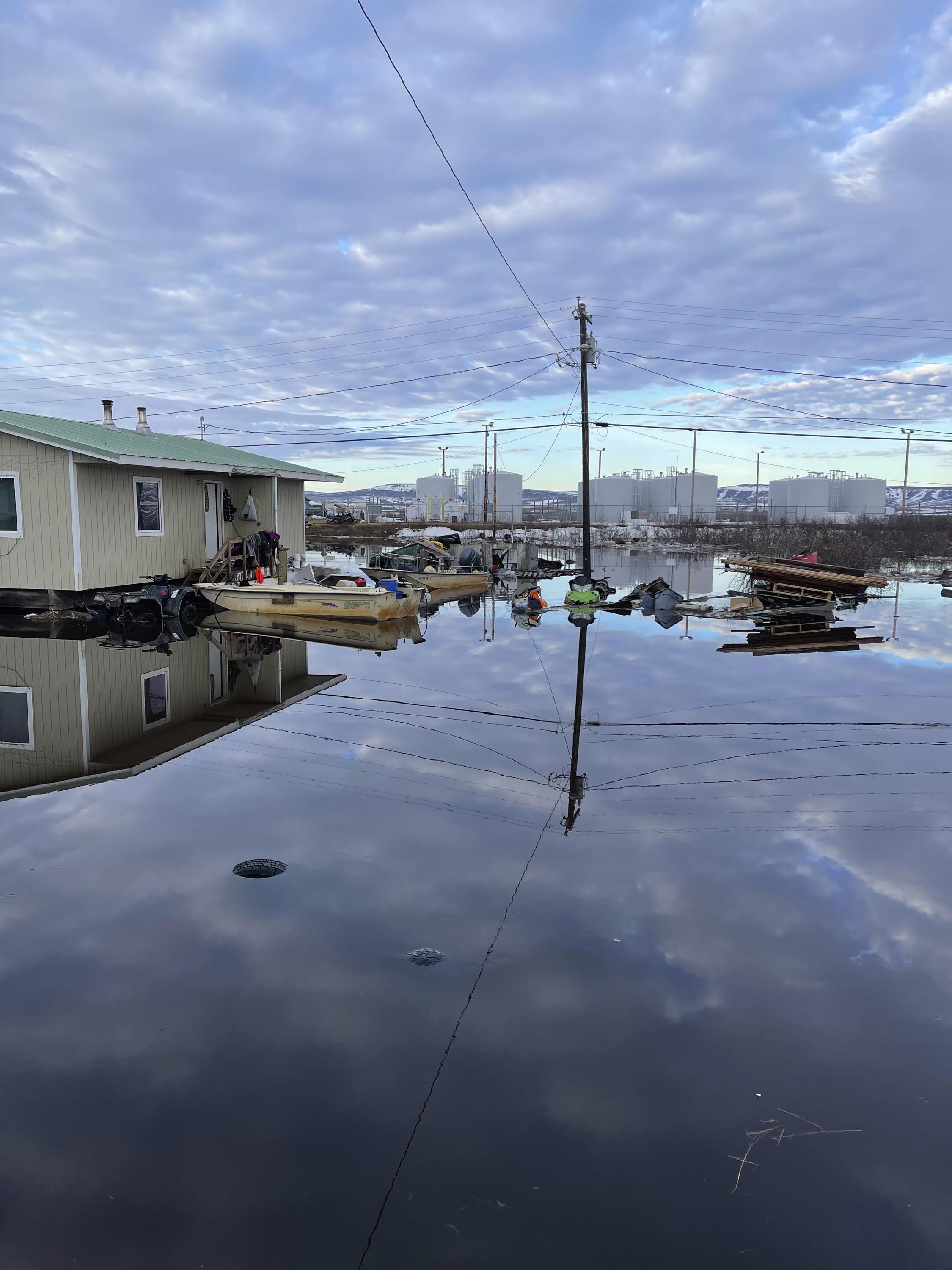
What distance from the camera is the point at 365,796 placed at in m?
7.41

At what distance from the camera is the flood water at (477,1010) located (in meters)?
2.93

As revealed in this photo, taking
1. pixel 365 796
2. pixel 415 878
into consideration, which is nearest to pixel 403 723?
pixel 365 796

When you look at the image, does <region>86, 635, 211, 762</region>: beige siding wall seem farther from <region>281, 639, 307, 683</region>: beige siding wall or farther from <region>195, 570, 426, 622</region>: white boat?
<region>195, 570, 426, 622</region>: white boat

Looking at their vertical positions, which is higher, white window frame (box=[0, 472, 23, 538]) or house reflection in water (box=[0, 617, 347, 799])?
white window frame (box=[0, 472, 23, 538])

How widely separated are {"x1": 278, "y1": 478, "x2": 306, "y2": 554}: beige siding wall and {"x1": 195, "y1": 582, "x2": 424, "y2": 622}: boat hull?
6.63 m

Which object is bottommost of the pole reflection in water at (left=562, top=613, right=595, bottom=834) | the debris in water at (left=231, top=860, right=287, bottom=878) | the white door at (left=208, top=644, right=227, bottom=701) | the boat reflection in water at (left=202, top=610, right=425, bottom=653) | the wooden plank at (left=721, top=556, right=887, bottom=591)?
the debris in water at (left=231, top=860, right=287, bottom=878)

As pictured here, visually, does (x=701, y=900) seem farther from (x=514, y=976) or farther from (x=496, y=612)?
(x=496, y=612)

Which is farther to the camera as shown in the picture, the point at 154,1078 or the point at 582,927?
the point at 582,927

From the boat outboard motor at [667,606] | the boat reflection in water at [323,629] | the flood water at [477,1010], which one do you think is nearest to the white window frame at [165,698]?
the flood water at [477,1010]

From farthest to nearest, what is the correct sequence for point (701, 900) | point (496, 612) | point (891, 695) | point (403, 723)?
point (496, 612) < point (891, 695) < point (403, 723) < point (701, 900)

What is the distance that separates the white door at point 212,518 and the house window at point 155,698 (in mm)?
9871

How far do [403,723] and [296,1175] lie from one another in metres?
6.83

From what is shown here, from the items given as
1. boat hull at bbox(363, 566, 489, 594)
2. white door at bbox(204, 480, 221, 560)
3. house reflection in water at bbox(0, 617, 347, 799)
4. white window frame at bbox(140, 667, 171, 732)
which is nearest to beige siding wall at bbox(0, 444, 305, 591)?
white door at bbox(204, 480, 221, 560)

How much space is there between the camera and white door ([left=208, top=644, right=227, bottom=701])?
1140 cm
